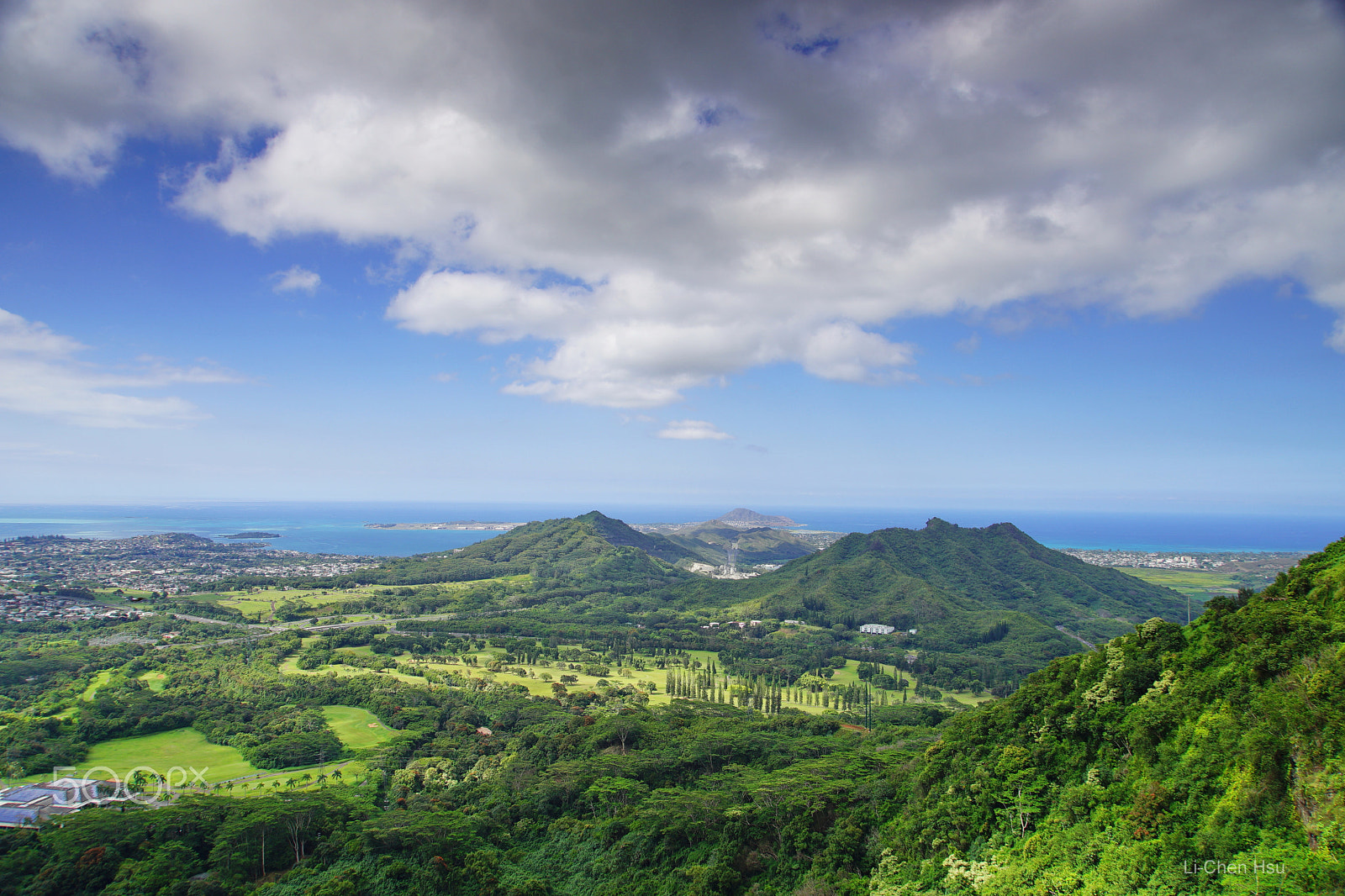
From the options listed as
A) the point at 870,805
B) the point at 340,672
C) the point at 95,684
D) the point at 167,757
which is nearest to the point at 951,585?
the point at 870,805

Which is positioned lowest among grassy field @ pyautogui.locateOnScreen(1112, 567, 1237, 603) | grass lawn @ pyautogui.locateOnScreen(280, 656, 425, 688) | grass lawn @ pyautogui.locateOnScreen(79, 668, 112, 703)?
grass lawn @ pyautogui.locateOnScreen(280, 656, 425, 688)

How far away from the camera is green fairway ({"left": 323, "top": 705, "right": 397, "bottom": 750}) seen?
5053 cm

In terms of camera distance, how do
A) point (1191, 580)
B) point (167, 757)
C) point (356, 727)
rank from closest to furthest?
1. point (167, 757)
2. point (356, 727)
3. point (1191, 580)

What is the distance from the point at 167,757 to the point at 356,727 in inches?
508

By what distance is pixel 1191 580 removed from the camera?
5192 inches

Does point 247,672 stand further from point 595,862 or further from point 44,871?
point 595,862

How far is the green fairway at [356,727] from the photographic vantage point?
50531mm

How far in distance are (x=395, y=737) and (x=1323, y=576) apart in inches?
2165

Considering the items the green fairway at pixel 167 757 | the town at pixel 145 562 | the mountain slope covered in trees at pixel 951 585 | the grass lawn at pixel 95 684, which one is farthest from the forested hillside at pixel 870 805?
the town at pixel 145 562

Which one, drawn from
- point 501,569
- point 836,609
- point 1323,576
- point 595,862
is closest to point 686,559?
point 501,569

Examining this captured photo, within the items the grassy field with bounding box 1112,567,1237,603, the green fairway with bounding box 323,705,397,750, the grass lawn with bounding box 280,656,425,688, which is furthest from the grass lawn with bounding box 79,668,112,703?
the grassy field with bounding box 1112,567,1237,603

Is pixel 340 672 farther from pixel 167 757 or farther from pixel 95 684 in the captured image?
pixel 167 757

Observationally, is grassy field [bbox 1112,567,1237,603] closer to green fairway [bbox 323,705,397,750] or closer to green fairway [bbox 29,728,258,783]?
green fairway [bbox 323,705,397,750]

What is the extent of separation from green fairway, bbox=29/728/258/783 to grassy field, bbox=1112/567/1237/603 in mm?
139755
